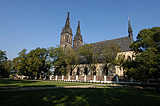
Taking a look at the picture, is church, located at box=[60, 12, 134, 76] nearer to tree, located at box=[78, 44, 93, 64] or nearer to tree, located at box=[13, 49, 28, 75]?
tree, located at box=[78, 44, 93, 64]

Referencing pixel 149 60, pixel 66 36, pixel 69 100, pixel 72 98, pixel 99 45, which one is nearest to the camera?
pixel 69 100

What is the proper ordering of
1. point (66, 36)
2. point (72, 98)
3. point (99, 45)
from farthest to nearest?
point (66, 36) < point (99, 45) < point (72, 98)

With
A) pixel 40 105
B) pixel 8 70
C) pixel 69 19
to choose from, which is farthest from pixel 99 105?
pixel 69 19

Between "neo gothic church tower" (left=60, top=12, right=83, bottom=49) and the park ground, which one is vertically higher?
"neo gothic church tower" (left=60, top=12, right=83, bottom=49)

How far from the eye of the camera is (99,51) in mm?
30625

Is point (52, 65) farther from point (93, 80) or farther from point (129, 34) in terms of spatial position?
point (129, 34)

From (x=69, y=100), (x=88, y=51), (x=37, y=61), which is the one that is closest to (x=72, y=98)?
(x=69, y=100)

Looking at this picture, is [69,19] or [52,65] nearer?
[52,65]

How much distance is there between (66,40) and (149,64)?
50.3 metres

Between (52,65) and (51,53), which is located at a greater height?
(51,53)

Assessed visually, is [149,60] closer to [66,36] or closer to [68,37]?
[66,36]

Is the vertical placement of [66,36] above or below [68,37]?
above

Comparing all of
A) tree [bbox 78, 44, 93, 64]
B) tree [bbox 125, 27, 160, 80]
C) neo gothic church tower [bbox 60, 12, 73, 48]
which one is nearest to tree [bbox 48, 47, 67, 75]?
tree [bbox 78, 44, 93, 64]

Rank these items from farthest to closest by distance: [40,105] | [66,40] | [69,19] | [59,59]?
[69,19] < [66,40] < [59,59] < [40,105]
